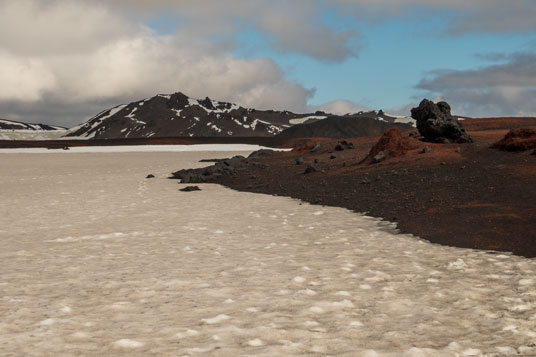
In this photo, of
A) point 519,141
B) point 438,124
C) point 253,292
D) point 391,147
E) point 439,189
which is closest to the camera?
point 253,292

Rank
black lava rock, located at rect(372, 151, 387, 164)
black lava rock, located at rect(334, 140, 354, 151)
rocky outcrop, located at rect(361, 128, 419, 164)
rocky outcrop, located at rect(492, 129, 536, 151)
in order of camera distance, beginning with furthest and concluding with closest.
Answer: black lava rock, located at rect(334, 140, 354, 151) < rocky outcrop, located at rect(361, 128, 419, 164) < black lava rock, located at rect(372, 151, 387, 164) < rocky outcrop, located at rect(492, 129, 536, 151)

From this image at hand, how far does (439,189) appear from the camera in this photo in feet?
68.8

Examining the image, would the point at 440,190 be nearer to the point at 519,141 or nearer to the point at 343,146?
the point at 519,141

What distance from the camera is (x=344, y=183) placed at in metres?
26.2

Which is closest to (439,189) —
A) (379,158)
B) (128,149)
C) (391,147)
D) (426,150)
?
(426,150)

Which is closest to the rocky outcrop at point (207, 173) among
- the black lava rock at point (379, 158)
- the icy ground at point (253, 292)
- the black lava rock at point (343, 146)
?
the black lava rock at point (379, 158)

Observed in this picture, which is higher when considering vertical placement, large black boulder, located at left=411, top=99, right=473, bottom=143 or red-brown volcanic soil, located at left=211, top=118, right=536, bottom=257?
large black boulder, located at left=411, top=99, right=473, bottom=143

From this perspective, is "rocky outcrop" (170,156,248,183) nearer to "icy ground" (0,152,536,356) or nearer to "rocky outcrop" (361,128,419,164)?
"rocky outcrop" (361,128,419,164)

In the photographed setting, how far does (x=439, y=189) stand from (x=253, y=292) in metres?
14.7

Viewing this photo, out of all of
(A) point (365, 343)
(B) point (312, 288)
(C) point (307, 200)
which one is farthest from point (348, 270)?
(C) point (307, 200)

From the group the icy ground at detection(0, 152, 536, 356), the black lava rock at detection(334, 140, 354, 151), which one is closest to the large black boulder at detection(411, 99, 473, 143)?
the black lava rock at detection(334, 140, 354, 151)

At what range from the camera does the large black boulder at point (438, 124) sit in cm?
3334

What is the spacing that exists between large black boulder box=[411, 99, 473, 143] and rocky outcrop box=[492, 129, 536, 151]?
499 cm

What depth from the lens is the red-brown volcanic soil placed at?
13.9 meters
